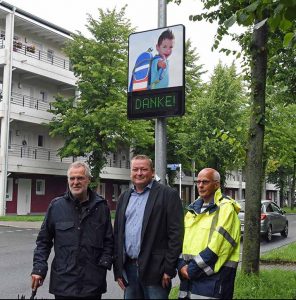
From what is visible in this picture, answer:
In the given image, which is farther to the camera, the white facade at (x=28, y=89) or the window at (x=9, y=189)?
the window at (x=9, y=189)

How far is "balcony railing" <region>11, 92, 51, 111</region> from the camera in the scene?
34.3m

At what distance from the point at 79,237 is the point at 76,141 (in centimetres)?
2729

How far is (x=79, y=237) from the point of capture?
4188 mm

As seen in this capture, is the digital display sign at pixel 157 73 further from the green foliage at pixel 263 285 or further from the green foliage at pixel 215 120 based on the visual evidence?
the green foliage at pixel 215 120

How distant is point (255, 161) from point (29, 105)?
2921 centimetres

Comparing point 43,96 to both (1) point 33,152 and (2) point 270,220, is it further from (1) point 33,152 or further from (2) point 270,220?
(2) point 270,220

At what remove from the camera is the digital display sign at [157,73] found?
6.69 m

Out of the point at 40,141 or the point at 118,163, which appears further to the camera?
the point at 118,163

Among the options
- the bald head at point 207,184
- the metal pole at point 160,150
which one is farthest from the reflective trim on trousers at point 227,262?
the metal pole at point 160,150

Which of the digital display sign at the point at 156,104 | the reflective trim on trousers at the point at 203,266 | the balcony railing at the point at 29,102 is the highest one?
the balcony railing at the point at 29,102

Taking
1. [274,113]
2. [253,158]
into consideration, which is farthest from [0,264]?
[274,113]

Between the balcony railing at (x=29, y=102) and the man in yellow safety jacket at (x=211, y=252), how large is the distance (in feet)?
101

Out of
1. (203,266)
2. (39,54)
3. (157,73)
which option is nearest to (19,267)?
(157,73)

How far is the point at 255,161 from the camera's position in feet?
26.4
